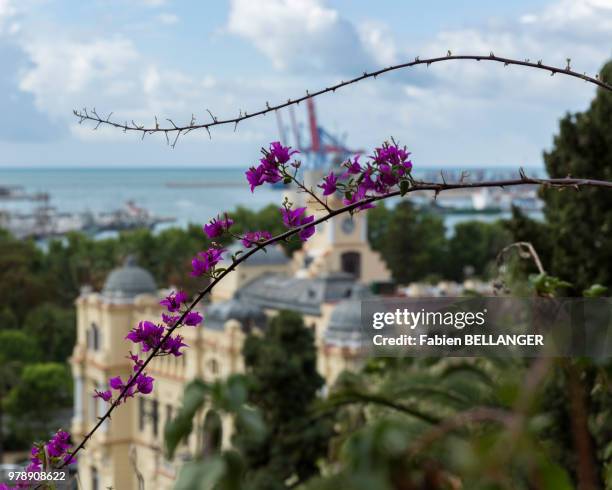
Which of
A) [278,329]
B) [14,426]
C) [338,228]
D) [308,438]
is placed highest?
[338,228]

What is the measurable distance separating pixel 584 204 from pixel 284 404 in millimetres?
5372

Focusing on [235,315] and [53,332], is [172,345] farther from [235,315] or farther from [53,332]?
[53,332]

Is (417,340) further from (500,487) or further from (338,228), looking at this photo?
(338,228)

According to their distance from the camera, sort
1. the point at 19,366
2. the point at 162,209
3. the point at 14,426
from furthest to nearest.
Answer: the point at 162,209 → the point at 19,366 → the point at 14,426

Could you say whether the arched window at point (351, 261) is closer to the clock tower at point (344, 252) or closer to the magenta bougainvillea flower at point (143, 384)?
the clock tower at point (344, 252)

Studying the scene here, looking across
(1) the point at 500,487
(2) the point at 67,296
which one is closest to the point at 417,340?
(1) the point at 500,487

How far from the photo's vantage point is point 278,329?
608 inches

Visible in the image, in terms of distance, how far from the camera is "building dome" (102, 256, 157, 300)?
78.4 feet

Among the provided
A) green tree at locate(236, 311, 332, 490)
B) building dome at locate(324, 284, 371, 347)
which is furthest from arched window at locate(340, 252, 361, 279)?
green tree at locate(236, 311, 332, 490)

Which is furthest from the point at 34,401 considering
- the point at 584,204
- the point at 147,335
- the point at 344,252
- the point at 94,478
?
the point at 147,335

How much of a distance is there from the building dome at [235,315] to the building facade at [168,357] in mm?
23

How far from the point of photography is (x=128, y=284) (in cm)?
2403

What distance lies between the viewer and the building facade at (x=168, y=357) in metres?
19.1

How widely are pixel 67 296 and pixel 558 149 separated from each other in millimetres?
34012
